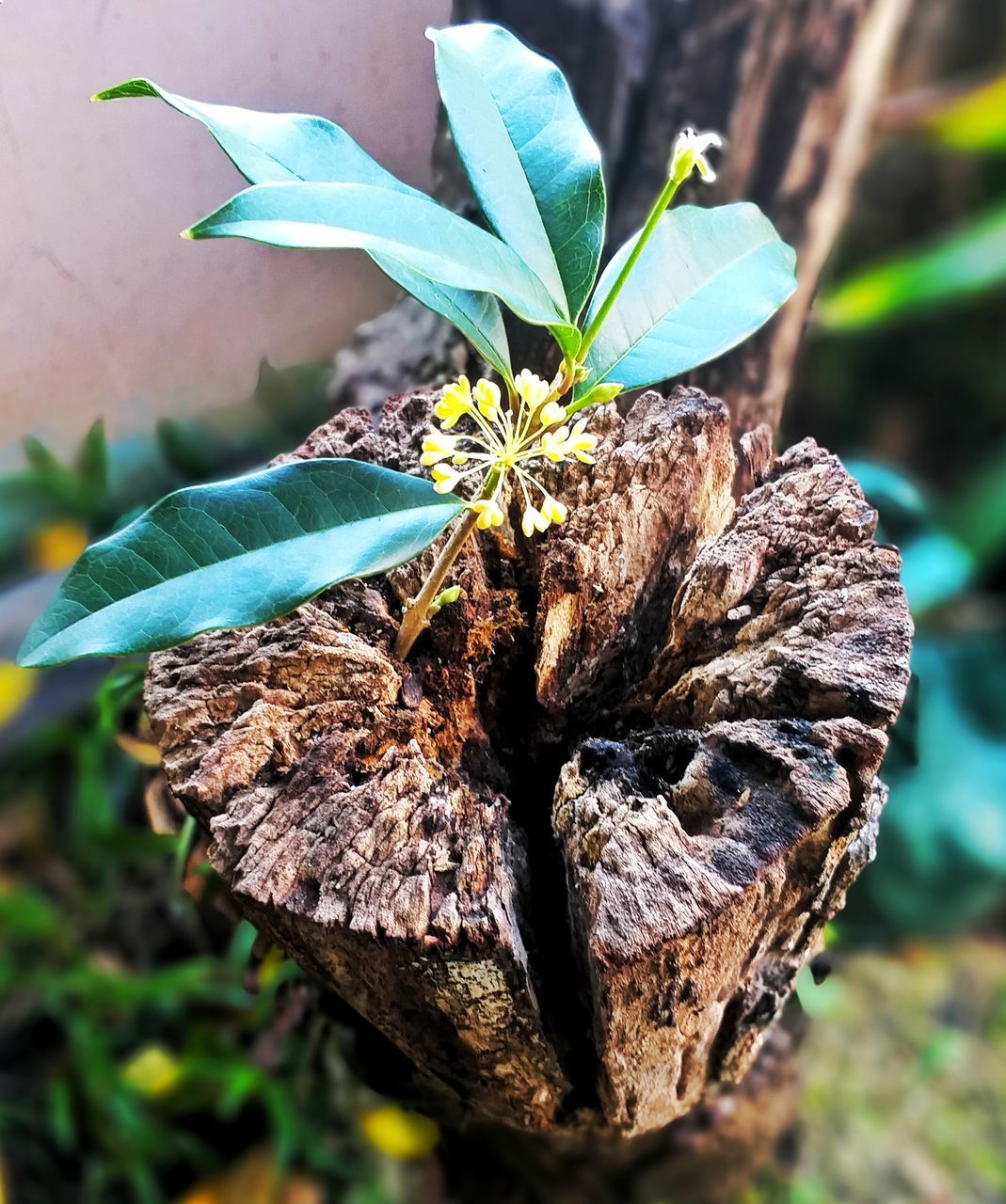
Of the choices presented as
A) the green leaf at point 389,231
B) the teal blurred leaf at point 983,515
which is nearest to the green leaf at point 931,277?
the teal blurred leaf at point 983,515

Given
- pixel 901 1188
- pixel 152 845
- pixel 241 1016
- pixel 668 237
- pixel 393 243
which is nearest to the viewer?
pixel 393 243

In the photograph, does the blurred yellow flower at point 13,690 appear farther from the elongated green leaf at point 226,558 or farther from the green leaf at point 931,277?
the green leaf at point 931,277

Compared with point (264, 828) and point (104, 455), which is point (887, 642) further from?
point (104, 455)

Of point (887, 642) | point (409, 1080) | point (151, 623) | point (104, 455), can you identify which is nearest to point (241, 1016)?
point (409, 1080)

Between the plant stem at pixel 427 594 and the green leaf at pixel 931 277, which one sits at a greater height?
the green leaf at pixel 931 277

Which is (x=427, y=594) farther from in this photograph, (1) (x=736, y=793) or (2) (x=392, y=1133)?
(2) (x=392, y=1133)

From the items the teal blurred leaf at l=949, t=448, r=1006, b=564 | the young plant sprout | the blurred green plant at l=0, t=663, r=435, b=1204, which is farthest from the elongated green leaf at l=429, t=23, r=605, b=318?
the teal blurred leaf at l=949, t=448, r=1006, b=564
